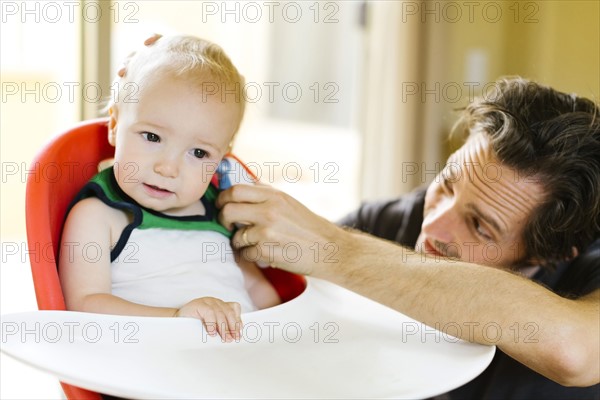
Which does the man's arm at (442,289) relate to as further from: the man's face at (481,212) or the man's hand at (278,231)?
the man's face at (481,212)

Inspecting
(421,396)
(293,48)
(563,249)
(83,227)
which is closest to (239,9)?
(293,48)

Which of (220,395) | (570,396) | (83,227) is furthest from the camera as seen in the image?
(570,396)

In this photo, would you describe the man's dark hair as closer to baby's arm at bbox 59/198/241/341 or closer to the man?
the man

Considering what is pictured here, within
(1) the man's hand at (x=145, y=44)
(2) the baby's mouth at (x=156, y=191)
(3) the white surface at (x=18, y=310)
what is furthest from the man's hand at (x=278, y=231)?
(3) the white surface at (x=18, y=310)

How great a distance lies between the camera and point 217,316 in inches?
40.7

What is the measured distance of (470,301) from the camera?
3.80 feet

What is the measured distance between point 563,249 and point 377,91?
1.73 meters

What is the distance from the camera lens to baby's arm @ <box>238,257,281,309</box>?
1327 millimetres

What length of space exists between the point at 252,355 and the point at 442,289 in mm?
357

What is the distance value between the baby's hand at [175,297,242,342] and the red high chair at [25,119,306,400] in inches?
6.7

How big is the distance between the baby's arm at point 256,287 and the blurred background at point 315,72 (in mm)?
400

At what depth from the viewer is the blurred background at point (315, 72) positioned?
2156mm

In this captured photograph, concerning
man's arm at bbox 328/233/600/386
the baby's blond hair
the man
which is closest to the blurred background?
the baby's blond hair

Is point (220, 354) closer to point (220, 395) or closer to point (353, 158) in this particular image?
point (220, 395)
